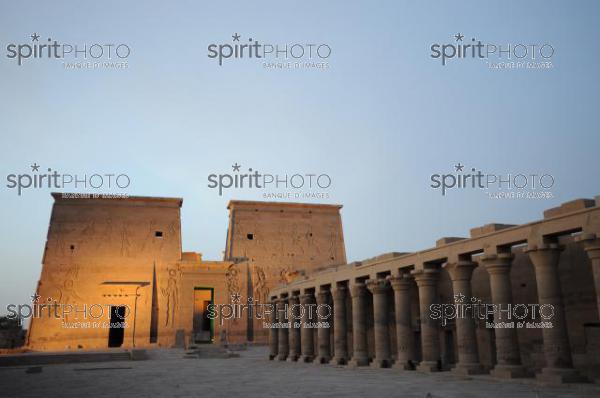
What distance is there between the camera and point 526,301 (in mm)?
12711

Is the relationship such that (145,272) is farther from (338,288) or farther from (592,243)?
(592,243)

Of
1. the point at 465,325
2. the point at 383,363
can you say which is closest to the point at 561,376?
the point at 465,325

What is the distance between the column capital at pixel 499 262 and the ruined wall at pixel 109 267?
83.7ft

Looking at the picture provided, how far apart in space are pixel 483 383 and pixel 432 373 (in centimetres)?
246

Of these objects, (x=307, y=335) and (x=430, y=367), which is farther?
(x=307, y=335)

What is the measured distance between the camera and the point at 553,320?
955 cm

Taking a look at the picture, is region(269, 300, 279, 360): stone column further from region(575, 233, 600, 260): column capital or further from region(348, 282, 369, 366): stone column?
region(575, 233, 600, 260): column capital

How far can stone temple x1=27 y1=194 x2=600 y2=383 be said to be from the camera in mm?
10484

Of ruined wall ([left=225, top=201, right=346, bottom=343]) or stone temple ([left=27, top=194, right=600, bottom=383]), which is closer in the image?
stone temple ([left=27, top=194, right=600, bottom=383])

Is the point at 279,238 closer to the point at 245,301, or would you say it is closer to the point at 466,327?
the point at 245,301

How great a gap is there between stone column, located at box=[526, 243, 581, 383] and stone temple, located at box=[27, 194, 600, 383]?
21 mm

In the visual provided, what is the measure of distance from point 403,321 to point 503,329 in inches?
141

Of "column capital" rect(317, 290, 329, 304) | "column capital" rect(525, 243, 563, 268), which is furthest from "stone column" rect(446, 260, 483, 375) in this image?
"column capital" rect(317, 290, 329, 304)

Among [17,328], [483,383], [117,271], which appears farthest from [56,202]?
[483,383]
